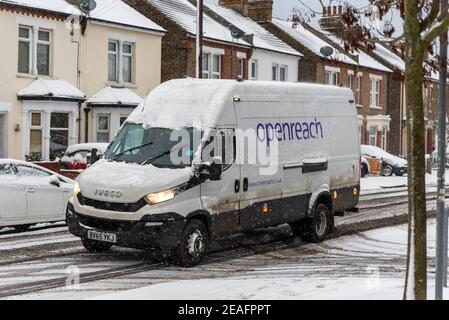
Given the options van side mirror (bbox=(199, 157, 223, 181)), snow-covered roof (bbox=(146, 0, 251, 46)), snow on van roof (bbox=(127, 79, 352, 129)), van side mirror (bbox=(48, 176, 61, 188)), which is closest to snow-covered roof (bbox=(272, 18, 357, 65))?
snow-covered roof (bbox=(146, 0, 251, 46))

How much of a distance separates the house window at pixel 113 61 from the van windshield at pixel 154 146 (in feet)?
60.9

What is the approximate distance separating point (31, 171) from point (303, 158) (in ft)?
17.7

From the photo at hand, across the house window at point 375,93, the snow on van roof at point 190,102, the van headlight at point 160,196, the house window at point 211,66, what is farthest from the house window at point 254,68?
the van headlight at point 160,196

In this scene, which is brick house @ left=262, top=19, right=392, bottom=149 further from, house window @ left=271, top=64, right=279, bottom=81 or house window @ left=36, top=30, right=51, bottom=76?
house window @ left=36, top=30, right=51, bottom=76

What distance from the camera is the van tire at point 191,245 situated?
1111 cm

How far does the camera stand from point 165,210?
427 inches

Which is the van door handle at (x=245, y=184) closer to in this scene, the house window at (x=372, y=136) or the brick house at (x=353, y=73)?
the brick house at (x=353, y=73)

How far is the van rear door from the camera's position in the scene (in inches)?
478

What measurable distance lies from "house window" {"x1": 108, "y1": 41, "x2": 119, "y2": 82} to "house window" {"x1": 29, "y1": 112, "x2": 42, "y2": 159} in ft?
15.3

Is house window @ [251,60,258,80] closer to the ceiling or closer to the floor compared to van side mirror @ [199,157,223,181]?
closer to the ceiling

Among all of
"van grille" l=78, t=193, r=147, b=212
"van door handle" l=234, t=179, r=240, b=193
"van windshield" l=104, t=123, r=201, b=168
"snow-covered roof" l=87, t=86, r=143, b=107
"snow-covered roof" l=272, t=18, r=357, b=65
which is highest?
"snow-covered roof" l=272, t=18, r=357, b=65

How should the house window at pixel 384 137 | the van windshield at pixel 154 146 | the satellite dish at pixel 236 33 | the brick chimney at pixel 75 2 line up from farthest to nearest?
the house window at pixel 384 137 < the satellite dish at pixel 236 33 < the brick chimney at pixel 75 2 < the van windshield at pixel 154 146
